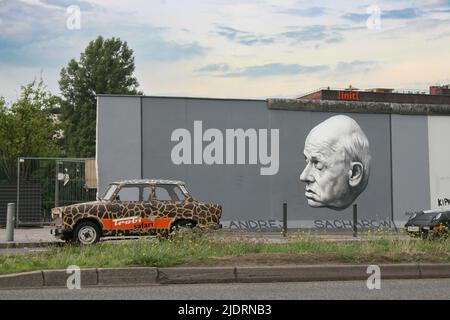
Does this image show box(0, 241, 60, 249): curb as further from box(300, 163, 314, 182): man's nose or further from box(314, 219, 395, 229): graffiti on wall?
box(314, 219, 395, 229): graffiti on wall

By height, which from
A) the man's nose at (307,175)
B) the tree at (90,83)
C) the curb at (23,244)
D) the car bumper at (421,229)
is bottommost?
the curb at (23,244)

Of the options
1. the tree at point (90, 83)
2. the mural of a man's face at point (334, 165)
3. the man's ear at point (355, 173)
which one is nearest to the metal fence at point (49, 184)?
the mural of a man's face at point (334, 165)

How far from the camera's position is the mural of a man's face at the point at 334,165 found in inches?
929

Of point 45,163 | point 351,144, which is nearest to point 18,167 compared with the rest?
point 45,163

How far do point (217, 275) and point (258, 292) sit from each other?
3.59 feet

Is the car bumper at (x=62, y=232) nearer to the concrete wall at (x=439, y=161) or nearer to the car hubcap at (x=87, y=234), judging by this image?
the car hubcap at (x=87, y=234)

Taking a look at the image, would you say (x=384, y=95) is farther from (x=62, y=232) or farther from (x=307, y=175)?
(x=62, y=232)

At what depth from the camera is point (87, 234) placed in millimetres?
15133

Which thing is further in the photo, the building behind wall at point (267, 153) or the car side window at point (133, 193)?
the building behind wall at point (267, 153)

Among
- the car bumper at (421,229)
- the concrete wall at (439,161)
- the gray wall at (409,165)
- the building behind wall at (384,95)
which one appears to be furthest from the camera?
the building behind wall at (384,95)

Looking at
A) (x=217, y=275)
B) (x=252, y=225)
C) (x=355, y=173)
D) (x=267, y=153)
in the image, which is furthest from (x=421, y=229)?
(x=217, y=275)

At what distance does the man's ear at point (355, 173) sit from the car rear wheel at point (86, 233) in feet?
38.5

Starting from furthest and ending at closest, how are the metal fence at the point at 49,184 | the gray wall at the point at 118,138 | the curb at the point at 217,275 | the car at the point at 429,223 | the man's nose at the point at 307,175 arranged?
1. the man's nose at the point at 307,175
2. the metal fence at the point at 49,184
3. the gray wall at the point at 118,138
4. the car at the point at 429,223
5. the curb at the point at 217,275
